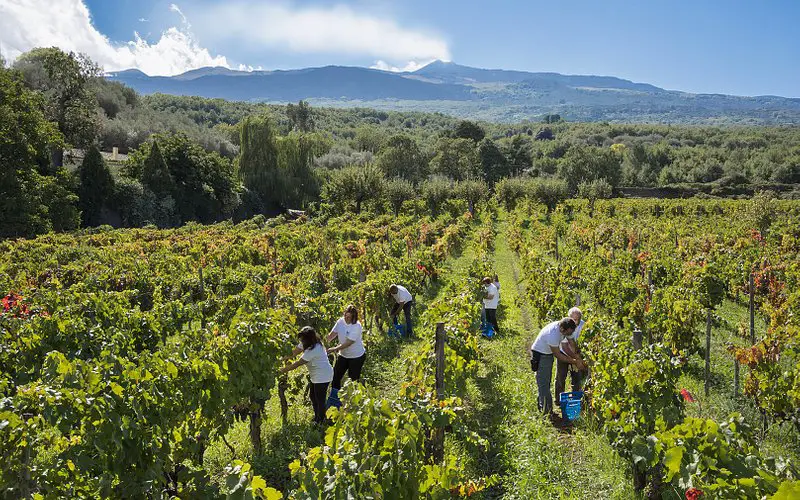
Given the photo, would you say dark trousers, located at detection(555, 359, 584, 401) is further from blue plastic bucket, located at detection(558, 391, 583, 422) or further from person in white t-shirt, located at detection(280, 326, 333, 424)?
person in white t-shirt, located at detection(280, 326, 333, 424)

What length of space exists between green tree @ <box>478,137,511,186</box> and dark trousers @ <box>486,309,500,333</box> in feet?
173

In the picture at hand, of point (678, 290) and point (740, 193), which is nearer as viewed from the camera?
point (678, 290)

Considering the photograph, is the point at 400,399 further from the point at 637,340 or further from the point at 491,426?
the point at 637,340

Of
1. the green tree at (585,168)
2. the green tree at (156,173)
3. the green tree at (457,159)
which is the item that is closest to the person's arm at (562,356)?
the green tree at (156,173)

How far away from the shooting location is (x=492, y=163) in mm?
62750

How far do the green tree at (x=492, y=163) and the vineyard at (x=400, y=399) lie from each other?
163 feet

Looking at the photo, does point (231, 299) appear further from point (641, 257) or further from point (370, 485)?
point (641, 257)

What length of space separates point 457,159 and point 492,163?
15.3 ft

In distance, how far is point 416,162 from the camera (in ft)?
196

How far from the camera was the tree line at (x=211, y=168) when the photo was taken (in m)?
28.8

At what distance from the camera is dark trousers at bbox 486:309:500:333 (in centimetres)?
1098

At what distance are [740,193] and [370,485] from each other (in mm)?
64070

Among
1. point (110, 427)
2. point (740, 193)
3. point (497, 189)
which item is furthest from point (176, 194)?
point (740, 193)

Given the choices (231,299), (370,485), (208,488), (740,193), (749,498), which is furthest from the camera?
(740,193)
